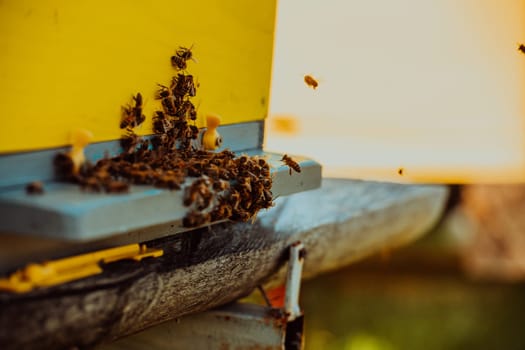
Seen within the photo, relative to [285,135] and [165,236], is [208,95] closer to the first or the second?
[165,236]

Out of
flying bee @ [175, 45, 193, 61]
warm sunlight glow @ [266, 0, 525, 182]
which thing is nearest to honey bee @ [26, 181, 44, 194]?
flying bee @ [175, 45, 193, 61]

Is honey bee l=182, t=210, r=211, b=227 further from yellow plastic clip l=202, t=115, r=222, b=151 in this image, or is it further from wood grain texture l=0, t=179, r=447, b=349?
yellow plastic clip l=202, t=115, r=222, b=151

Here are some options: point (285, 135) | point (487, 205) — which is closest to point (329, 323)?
point (487, 205)

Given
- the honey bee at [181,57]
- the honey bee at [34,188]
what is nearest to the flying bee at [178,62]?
the honey bee at [181,57]

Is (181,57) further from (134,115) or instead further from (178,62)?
(134,115)

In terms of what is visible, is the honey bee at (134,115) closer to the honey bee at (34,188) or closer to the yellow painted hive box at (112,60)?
the yellow painted hive box at (112,60)

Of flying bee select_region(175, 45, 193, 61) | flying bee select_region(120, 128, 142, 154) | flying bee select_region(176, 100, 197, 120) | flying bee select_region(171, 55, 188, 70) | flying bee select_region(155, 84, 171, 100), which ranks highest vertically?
flying bee select_region(175, 45, 193, 61)

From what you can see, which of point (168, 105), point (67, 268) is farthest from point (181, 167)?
point (67, 268)
